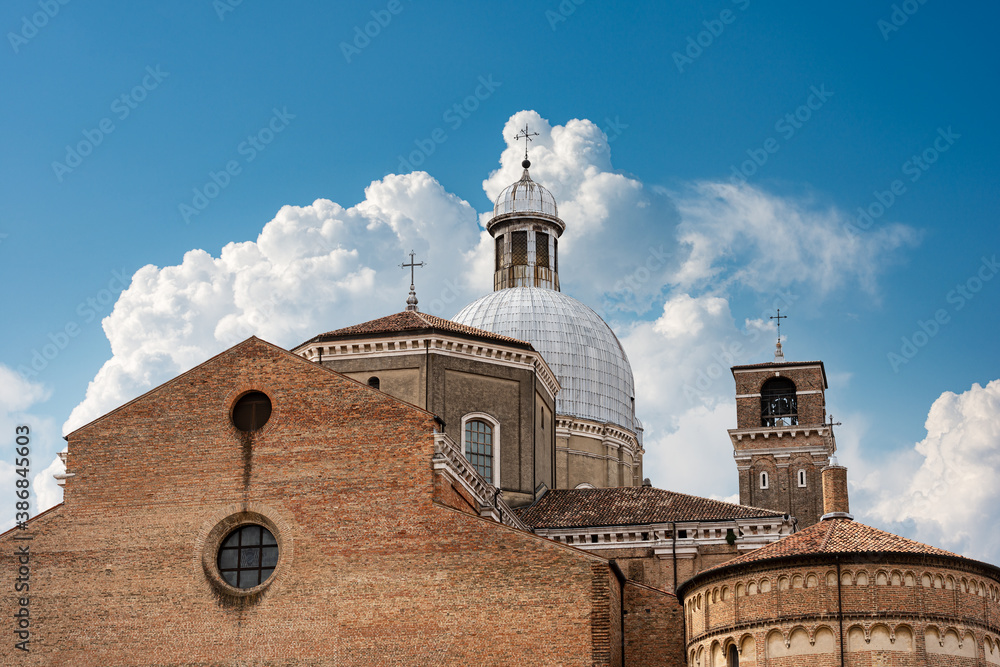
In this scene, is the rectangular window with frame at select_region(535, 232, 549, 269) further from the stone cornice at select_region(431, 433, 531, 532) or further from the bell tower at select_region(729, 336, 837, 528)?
the stone cornice at select_region(431, 433, 531, 532)

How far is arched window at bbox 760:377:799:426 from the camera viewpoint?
2056 inches

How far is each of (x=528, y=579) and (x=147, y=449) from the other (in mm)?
8686

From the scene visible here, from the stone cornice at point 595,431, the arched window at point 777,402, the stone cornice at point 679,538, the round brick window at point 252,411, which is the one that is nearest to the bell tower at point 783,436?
the arched window at point 777,402

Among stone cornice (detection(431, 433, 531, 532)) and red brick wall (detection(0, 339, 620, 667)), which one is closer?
red brick wall (detection(0, 339, 620, 667))

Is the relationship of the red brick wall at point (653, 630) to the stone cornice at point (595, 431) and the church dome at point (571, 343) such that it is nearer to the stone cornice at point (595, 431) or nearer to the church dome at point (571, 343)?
the stone cornice at point (595, 431)

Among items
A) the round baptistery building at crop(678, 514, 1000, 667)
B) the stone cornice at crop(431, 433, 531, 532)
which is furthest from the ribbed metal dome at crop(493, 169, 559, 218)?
the round baptistery building at crop(678, 514, 1000, 667)

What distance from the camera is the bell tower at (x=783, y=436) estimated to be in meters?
51.3

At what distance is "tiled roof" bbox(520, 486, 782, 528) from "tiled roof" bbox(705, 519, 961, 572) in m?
7.69

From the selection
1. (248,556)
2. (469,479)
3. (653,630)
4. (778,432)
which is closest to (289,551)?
(248,556)

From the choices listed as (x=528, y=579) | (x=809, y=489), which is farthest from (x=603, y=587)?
(x=809, y=489)

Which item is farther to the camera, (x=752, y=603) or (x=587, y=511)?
(x=587, y=511)

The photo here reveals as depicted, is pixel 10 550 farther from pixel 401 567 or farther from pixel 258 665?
pixel 401 567

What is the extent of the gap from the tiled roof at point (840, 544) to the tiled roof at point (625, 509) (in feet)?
25.2

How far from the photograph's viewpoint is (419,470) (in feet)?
88.1
